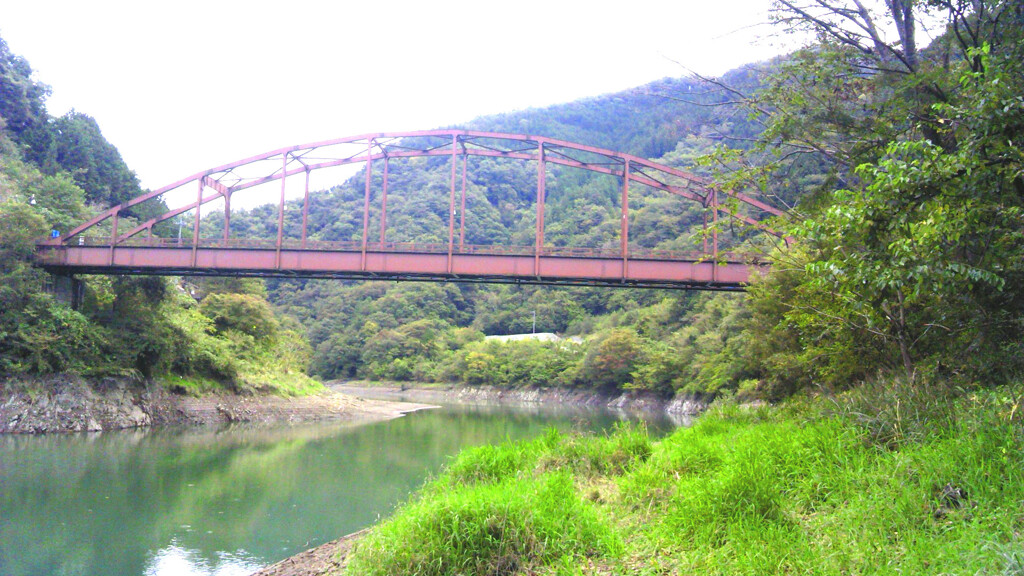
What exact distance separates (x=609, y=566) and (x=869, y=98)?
28.1ft

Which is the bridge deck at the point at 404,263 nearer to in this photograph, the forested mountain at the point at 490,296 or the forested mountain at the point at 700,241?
the forested mountain at the point at 700,241

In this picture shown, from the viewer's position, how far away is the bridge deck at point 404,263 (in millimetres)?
26750

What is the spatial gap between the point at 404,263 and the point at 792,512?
22826mm

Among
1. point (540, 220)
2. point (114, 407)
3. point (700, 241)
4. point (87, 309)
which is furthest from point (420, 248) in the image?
point (700, 241)

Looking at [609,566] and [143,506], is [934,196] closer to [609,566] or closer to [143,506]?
[609,566]

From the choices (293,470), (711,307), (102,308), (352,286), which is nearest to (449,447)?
(293,470)

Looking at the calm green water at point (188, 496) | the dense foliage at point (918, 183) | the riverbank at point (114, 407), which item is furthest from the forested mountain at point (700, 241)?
the calm green water at point (188, 496)

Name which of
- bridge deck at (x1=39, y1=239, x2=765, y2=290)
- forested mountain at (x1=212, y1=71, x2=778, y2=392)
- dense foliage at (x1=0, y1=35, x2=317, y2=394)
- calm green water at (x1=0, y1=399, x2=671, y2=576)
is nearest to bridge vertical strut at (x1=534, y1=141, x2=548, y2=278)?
bridge deck at (x1=39, y1=239, x2=765, y2=290)

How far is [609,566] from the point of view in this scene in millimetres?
5418

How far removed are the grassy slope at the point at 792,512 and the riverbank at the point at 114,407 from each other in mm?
22625

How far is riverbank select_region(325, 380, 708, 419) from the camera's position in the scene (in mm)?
46531

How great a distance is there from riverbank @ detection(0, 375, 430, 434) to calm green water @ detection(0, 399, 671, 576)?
1643mm

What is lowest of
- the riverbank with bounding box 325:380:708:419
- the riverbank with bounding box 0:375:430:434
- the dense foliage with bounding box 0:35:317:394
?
the riverbank with bounding box 325:380:708:419

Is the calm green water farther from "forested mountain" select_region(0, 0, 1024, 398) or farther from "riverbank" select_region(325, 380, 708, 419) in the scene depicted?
"riverbank" select_region(325, 380, 708, 419)
